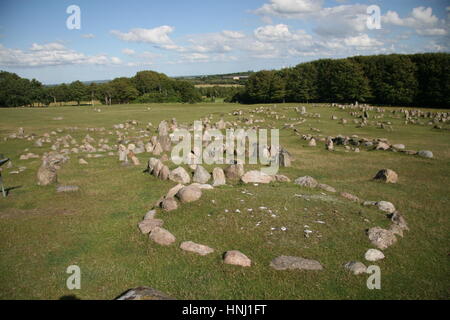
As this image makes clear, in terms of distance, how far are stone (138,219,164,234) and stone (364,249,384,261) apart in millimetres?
6915

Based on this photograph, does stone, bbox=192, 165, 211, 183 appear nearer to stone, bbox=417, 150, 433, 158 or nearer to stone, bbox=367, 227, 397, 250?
stone, bbox=367, 227, 397, 250

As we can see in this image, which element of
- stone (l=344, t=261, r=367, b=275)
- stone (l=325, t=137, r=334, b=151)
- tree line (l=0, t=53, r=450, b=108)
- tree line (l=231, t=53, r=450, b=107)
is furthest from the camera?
tree line (l=0, t=53, r=450, b=108)

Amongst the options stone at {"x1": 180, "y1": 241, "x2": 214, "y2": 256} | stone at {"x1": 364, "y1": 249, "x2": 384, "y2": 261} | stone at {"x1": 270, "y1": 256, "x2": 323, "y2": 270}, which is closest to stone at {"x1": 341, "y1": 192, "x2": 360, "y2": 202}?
stone at {"x1": 364, "y1": 249, "x2": 384, "y2": 261}

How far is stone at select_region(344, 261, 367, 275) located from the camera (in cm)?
852

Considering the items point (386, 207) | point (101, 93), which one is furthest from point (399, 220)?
point (101, 93)

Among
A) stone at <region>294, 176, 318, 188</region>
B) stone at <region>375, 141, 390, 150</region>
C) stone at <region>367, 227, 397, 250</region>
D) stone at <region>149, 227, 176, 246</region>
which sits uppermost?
stone at <region>375, 141, 390, 150</region>

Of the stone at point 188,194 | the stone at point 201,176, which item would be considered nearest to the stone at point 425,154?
the stone at point 201,176

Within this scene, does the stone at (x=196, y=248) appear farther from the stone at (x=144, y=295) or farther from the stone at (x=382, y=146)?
the stone at (x=382, y=146)

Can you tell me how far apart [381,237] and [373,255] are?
45.1 inches

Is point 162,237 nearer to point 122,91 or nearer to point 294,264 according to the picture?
point 294,264

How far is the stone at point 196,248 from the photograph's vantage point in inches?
371

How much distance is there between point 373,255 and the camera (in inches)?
365

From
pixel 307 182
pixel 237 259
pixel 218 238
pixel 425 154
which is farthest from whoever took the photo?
pixel 425 154
